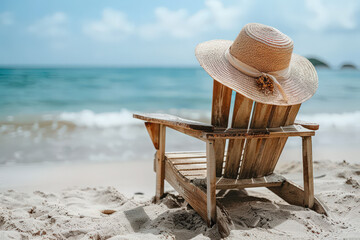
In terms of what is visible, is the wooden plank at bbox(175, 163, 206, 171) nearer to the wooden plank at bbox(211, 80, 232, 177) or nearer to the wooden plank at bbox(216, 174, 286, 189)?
the wooden plank at bbox(216, 174, 286, 189)

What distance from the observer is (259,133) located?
239 cm

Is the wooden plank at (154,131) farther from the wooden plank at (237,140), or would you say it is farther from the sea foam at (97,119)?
the sea foam at (97,119)

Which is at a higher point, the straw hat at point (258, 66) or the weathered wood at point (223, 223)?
the straw hat at point (258, 66)

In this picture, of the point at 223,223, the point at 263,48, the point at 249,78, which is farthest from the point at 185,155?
the point at 263,48

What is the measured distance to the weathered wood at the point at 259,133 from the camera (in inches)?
89.2

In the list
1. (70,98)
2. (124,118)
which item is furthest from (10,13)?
(124,118)

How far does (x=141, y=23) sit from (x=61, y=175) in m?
38.2

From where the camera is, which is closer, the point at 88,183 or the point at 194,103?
the point at 88,183

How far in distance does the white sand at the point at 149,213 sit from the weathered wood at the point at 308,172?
0.31ft

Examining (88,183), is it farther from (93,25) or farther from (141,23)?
(141,23)

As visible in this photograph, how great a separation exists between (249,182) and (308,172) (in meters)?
0.44

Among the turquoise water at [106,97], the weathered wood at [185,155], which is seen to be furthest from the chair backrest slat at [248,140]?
the turquoise water at [106,97]

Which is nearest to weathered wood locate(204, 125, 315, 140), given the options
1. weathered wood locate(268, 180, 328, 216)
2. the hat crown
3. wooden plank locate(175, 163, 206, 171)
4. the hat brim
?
the hat brim

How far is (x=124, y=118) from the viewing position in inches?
374
